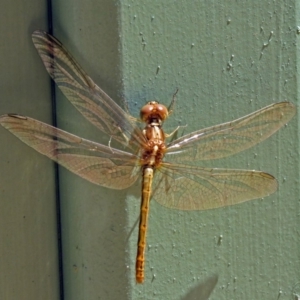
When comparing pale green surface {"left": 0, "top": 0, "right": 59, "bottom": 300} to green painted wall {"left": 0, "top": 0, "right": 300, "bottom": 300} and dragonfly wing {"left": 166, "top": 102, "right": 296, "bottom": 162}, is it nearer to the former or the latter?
green painted wall {"left": 0, "top": 0, "right": 300, "bottom": 300}

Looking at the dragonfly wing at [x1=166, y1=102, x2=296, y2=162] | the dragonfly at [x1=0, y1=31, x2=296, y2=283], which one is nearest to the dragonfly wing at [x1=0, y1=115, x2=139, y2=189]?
the dragonfly at [x1=0, y1=31, x2=296, y2=283]

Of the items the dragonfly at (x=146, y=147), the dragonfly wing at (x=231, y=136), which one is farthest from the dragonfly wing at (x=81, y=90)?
the dragonfly wing at (x=231, y=136)

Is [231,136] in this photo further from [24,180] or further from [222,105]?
[24,180]

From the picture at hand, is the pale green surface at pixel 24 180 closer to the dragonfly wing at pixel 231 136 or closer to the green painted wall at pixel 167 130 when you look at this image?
the green painted wall at pixel 167 130

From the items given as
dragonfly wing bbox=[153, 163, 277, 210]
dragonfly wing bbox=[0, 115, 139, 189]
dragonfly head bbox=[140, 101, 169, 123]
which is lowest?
dragonfly wing bbox=[153, 163, 277, 210]

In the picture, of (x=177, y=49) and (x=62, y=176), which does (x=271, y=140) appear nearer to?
(x=177, y=49)

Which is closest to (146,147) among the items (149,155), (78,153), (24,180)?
(149,155)
